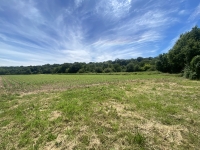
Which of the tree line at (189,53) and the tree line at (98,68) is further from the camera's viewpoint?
the tree line at (98,68)

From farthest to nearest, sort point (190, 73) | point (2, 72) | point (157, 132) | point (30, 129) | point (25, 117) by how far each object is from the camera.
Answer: point (2, 72) < point (190, 73) < point (25, 117) < point (30, 129) < point (157, 132)

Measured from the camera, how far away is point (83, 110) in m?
5.64

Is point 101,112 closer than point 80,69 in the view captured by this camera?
Yes

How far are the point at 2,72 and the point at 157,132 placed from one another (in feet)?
394

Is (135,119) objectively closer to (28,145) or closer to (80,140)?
(80,140)

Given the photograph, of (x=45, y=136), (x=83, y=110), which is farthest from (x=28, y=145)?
(x=83, y=110)

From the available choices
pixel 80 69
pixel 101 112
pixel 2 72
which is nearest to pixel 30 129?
pixel 101 112

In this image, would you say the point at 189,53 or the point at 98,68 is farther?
the point at 98,68

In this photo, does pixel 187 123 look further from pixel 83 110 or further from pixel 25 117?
pixel 25 117

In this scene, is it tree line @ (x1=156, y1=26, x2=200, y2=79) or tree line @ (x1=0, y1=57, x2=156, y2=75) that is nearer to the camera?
tree line @ (x1=156, y1=26, x2=200, y2=79)

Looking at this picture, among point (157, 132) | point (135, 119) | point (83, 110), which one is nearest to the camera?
point (157, 132)

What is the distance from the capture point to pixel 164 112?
16.7 feet

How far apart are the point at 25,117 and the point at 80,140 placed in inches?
137

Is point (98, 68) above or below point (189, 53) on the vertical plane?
below
